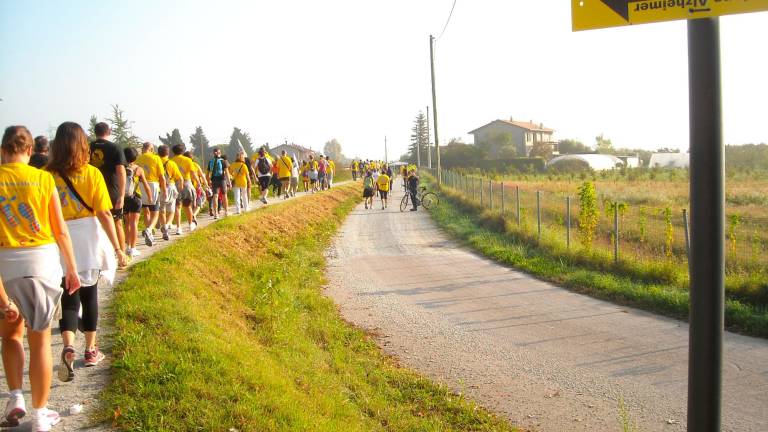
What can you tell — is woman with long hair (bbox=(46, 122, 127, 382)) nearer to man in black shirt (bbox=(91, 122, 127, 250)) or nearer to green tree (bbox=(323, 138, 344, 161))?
man in black shirt (bbox=(91, 122, 127, 250))

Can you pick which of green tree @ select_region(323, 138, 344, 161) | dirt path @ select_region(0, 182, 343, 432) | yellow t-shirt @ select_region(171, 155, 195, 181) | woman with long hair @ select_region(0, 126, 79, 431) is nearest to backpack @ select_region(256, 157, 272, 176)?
yellow t-shirt @ select_region(171, 155, 195, 181)

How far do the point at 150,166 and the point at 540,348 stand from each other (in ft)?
22.0

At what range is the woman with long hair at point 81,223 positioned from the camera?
470 cm

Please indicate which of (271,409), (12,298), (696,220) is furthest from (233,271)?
(696,220)

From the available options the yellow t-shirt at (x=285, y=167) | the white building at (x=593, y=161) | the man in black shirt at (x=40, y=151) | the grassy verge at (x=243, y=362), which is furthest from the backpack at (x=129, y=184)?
the white building at (x=593, y=161)

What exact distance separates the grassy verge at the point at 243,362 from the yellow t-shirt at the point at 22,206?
1.36 meters

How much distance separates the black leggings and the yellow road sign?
4149mm

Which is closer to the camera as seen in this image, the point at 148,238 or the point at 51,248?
the point at 51,248

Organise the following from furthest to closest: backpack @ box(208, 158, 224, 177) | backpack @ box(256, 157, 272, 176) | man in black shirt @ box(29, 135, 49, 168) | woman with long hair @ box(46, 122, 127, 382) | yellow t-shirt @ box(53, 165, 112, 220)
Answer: backpack @ box(256, 157, 272, 176) → backpack @ box(208, 158, 224, 177) → man in black shirt @ box(29, 135, 49, 168) → yellow t-shirt @ box(53, 165, 112, 220) → woman with long hair @ box(46, 122, 127, 382)

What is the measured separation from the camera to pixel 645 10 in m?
2.19

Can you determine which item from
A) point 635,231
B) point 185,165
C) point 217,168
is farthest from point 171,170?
point 635,231

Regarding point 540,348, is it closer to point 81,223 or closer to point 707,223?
point 81,223

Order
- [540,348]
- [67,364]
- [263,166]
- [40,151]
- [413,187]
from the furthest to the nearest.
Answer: [413,187] < [263,166] < [540,348] < [40,151] < [67,364]

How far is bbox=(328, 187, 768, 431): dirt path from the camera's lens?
20.3 feet
